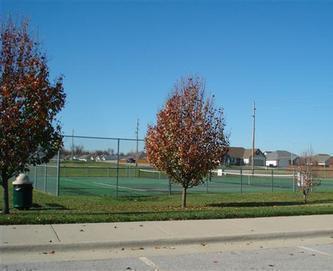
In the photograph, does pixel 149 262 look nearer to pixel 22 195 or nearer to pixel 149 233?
pixel 149 233

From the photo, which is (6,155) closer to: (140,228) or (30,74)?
(30,74)

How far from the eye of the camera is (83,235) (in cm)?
978

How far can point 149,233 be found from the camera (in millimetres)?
10258

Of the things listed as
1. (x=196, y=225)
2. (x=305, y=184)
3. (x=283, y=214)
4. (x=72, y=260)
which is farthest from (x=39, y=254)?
(x=305, y=184)

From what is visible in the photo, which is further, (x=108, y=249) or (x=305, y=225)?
(x=305, y=225)

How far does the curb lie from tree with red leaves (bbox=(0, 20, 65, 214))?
15.1ft

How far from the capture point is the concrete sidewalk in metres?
9.12

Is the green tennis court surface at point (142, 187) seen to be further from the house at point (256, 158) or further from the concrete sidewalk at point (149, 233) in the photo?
the house at point (256, 158)

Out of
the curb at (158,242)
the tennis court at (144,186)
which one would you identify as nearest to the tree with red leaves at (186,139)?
the tennis court at (144,186)

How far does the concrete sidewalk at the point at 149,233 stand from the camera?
912 cm

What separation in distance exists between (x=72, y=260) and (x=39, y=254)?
710 millimetres

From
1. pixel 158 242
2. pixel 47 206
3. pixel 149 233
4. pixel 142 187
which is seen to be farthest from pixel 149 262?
pixel 142 187

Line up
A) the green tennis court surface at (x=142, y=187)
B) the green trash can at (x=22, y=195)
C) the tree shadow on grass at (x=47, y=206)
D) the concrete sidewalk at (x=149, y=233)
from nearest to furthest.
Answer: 1. the concrete sidewalk at (x=149, y=233)
2. the green trash can at (x=22, y=195)
3. the tree shadow on grass at (x=47, y=206)
4. the green tennis court surface at (x=142, y=187)

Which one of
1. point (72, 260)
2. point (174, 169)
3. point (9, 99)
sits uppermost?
point (9, 99)
